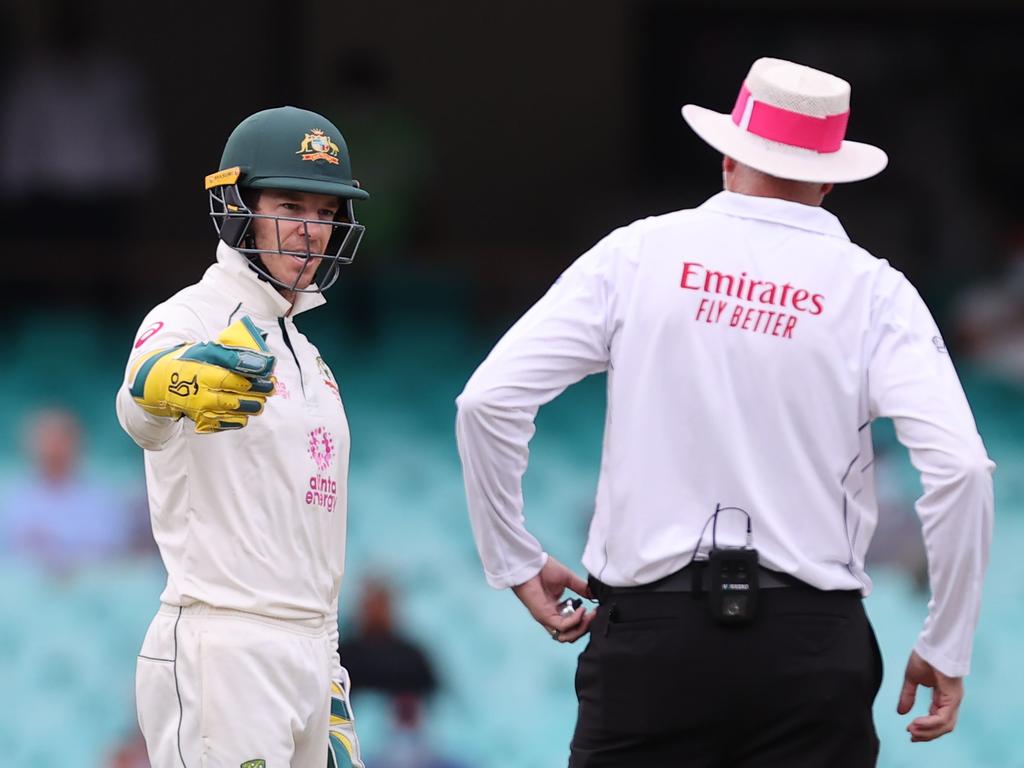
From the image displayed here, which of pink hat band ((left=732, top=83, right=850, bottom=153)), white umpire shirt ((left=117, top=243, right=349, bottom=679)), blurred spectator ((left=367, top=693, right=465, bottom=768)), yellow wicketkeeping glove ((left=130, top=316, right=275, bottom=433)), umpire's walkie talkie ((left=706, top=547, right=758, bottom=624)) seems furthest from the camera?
blurred spectator ((left=367, top=693, right=465, bottom=768))

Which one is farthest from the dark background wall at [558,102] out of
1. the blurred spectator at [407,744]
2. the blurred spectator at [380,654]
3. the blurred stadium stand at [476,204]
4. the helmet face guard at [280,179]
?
the helmet face guard at [280,179]

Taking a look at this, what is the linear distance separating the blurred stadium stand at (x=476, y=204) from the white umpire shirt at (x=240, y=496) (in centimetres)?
412

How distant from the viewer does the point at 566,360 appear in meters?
3.09

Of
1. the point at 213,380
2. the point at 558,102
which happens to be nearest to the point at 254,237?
the point at 213,380

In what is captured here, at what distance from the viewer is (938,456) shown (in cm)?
297

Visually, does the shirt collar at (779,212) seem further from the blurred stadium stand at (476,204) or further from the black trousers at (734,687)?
the blurred stadium stand at (476,204)

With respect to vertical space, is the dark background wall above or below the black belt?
below

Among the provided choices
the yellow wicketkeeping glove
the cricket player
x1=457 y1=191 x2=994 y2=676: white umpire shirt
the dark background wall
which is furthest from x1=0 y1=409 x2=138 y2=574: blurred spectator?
the yellow wicketkeeping glove

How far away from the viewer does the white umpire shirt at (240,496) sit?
9.98 ft

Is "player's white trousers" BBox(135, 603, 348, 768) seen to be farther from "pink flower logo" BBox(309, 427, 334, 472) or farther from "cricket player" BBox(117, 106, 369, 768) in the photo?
"pink flower logo" BBox(309, 427, 334, 472)

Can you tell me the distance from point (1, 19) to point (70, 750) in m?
3.83

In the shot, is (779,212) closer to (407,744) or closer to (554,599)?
(554,599)

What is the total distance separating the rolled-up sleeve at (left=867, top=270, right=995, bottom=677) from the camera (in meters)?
2.97

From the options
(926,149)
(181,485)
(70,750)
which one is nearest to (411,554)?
(70,750)
